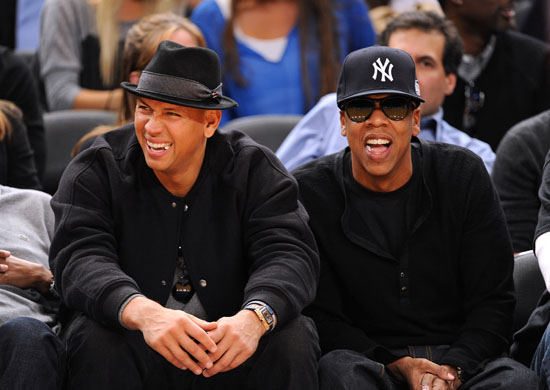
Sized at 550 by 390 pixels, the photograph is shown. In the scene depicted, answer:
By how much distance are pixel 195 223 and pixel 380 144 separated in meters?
0.65

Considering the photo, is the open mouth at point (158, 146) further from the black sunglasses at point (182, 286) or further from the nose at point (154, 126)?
the black sunglasses at point (182, 286)

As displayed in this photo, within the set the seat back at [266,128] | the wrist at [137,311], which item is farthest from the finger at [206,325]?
the seat back at [266,128]

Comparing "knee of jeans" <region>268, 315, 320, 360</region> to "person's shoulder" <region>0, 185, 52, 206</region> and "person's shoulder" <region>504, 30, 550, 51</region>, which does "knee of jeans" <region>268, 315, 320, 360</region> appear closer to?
"person's shoulder" <region>0, 185, 52, 206</region>

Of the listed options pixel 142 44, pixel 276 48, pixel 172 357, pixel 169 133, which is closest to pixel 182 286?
pixel 172 357

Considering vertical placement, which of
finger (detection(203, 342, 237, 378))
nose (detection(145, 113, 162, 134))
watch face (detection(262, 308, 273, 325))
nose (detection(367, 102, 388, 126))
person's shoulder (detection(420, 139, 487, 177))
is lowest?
finger (detection(203, 342, 237, 378))

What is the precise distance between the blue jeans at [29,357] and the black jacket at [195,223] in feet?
0.50

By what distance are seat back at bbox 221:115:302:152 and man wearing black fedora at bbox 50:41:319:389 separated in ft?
3.80

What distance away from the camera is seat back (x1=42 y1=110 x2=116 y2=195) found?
452 centimetres

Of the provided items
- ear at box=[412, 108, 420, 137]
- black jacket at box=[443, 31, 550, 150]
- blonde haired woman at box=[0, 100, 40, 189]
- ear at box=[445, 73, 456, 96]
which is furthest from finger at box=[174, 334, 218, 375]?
black jacket at box=[443, 31, 550, 150]

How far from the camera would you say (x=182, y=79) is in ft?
9.25

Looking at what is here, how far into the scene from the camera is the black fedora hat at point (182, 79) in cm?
281

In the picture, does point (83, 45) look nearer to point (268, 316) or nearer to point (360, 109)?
point (360, 109)

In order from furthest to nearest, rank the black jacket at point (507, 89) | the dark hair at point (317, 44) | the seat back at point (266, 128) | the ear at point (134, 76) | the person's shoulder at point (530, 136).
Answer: the black jacket at point (507, 89) < the dark hair at point (317, 44) < the seat back at point (266, 128) < the ear at point (134, 76) < the person's shoulder at point (530, 136)

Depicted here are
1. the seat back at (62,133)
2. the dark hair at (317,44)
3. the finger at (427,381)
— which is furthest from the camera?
the dark hair at (317,44)
